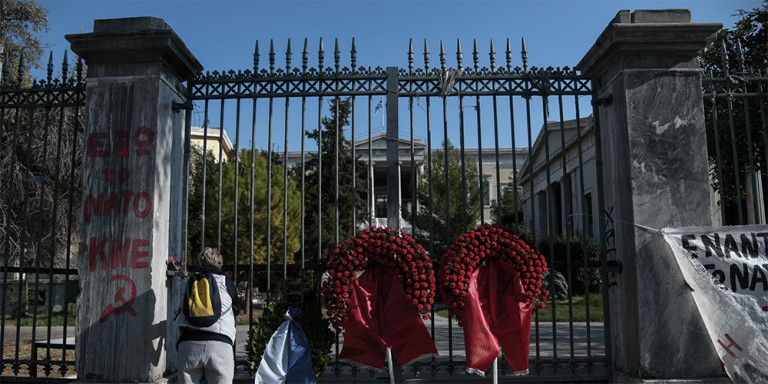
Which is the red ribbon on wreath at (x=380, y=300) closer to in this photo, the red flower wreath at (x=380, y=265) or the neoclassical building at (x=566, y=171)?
the red flower wreath at (x=380, y=265)

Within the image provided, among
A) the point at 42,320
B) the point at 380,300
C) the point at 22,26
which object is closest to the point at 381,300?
the point at 380,300

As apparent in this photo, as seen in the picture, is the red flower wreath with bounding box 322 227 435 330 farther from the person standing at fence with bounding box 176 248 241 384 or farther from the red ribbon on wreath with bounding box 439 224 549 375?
the person standing at fence with bounding box 176 248 241 384

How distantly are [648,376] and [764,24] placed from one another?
641 centimetres

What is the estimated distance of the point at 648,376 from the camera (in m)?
6.02

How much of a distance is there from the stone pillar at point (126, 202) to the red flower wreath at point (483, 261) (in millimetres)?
2947

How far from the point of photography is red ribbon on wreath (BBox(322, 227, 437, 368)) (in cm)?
601

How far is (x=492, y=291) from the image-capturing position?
241 inches

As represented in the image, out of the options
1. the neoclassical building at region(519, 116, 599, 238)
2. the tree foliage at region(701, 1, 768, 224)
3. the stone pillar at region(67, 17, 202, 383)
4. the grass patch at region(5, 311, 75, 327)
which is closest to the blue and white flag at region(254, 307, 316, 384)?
the stone pillar at region(67, 17, 202, 383)

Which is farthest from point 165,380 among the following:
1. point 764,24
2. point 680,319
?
point 764,24

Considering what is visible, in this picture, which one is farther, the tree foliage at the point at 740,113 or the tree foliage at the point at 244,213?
the tree foliage at the point at 244,213

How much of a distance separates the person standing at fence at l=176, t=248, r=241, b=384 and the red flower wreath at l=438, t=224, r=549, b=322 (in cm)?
209

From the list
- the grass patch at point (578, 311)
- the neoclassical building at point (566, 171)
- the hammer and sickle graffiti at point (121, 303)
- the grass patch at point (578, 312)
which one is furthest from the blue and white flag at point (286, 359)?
the grass patch at point (578, 311)

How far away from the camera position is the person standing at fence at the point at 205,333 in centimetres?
536

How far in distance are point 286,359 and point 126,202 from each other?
90.7 inches
